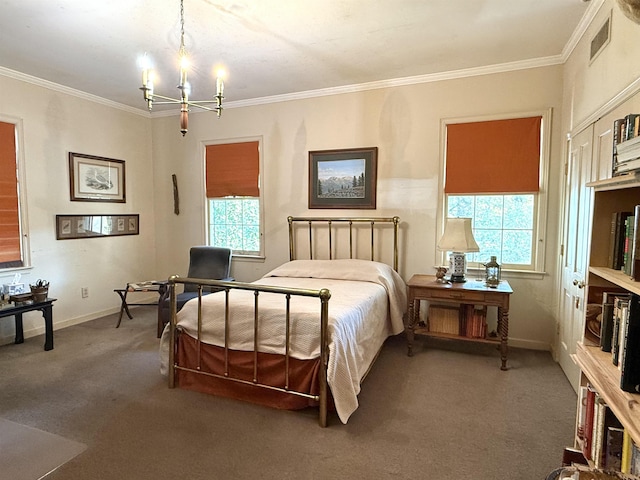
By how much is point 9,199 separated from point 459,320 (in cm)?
447

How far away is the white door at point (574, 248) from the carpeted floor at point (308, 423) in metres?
0.24

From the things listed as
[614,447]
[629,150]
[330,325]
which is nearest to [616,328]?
[614,447]

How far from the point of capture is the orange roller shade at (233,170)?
4.57 meters

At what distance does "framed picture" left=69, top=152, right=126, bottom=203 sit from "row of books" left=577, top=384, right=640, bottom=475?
493 centimetres

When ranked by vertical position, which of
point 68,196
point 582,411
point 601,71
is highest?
point 601,71

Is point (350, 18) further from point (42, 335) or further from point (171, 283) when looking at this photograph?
point (42, 335)

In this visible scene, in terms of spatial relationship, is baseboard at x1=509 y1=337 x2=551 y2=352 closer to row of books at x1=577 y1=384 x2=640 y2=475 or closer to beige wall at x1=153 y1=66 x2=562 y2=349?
beige wall at x1=153 y1=66 x2=562 y2=349

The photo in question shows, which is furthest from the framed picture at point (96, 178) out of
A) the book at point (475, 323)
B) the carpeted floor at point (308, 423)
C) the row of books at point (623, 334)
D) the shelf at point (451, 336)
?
the row of books at point (623, 334)

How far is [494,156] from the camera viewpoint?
3514 millimetres

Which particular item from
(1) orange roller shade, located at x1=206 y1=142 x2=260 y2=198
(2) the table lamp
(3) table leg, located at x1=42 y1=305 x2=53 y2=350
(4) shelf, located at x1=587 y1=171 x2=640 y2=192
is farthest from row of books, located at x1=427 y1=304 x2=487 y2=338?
(3) table leg, located at x1=42 y1=305 x2=53 y2=350

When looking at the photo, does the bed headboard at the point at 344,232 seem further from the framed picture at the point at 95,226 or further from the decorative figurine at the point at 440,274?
the framed picture at the point at 95,226

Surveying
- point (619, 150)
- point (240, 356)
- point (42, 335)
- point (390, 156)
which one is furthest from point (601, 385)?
point (42, 335)

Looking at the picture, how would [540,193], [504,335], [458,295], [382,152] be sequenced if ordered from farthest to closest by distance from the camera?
[382,152], [540,193], [458,295], [504,335]

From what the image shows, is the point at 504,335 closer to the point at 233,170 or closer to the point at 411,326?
A: the point at 411,326
